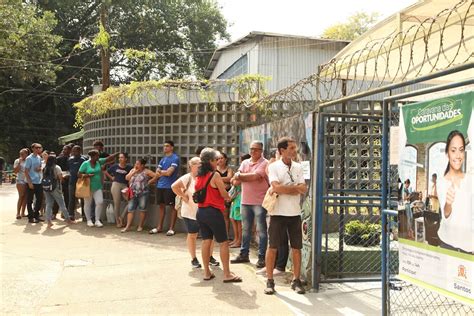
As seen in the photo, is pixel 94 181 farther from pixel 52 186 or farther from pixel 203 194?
pixel 203 194

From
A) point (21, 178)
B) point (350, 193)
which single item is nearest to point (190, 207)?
point (350, 193)

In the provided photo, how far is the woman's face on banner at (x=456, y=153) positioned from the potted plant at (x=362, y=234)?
368 centimetres

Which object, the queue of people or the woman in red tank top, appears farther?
the woman in red tank top

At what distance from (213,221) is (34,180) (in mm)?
6538

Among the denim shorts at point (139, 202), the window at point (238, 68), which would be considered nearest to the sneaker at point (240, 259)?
the denim shorts at point (139, 202)

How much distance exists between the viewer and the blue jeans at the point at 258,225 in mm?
6617

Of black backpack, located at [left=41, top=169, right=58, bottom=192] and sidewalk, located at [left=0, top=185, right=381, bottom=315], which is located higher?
black backpack, located at [left=41, top=169, right=58, bottom=192]

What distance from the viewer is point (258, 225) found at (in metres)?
6.72

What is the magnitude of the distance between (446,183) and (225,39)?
110ft

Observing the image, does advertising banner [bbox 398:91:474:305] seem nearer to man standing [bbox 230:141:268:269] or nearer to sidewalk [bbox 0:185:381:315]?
sidewalk [bbox 0:185:381:315]

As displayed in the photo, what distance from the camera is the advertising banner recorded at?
9.57 ft

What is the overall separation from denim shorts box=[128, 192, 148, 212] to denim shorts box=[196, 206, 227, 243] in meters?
3.99

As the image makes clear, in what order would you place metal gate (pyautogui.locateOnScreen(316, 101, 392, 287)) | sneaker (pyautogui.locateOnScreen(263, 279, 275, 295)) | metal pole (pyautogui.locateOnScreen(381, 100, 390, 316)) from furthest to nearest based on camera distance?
metal gate (pyautogui.locateOnScreen(316, 101, 392, 287)) < sneaker (pyautogui.locateOnScreen(263, 279, 275, 295)) < metal pole (pyautogui.locateOnScreen(381, 100, 390, 316))

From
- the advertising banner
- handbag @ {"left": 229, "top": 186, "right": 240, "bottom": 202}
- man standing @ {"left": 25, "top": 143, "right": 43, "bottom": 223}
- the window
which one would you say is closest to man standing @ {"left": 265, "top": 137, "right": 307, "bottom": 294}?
the advertising banner
